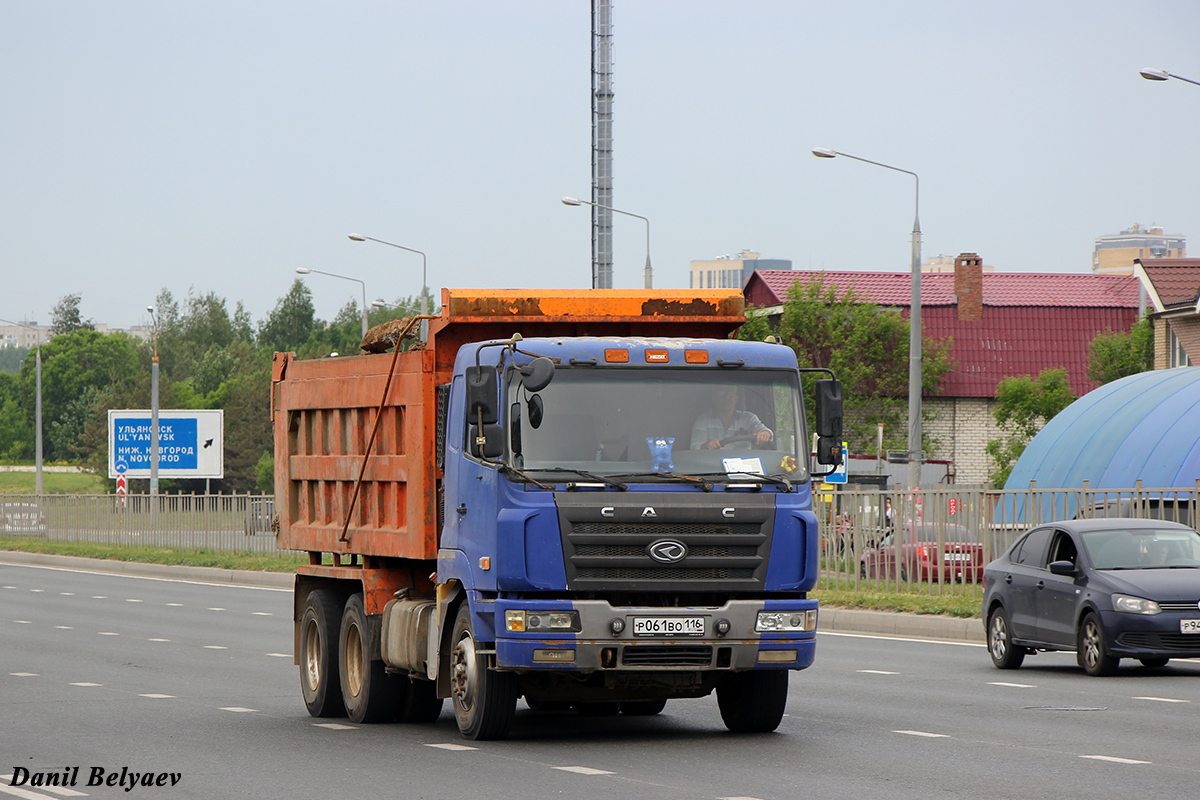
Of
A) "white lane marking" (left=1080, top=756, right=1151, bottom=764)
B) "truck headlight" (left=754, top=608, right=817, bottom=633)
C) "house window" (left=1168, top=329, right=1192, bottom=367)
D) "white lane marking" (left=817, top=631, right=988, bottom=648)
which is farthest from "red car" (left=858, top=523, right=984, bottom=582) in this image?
"house window" (left=1168, top=329, right=1192, bottom=367)

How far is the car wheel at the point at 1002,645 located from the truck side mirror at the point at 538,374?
8438 millimetres

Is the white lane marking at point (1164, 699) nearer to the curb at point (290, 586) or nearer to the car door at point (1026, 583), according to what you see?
the car door at point (1026, 583)

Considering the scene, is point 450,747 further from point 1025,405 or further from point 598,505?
point 1025,405

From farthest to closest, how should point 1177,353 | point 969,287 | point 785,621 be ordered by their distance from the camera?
point 969,287 < point 1177,353 < point 785,621

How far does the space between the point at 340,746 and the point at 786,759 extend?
297 cm

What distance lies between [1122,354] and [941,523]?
4125cm

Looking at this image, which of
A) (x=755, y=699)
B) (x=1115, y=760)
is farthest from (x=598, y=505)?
(x=1115, y=760)

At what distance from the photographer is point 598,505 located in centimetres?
1088

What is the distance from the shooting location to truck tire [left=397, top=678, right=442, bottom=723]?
13.3m

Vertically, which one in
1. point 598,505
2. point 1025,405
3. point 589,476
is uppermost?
point 1025,405

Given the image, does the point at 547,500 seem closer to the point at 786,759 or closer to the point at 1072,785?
the point at 786,759

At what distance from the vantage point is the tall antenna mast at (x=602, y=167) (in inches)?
1244

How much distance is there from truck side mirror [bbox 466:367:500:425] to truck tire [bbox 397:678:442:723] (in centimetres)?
305

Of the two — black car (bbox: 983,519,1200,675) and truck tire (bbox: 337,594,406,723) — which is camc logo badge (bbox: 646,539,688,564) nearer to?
truck tire (bbox: 337,594,406,723)
